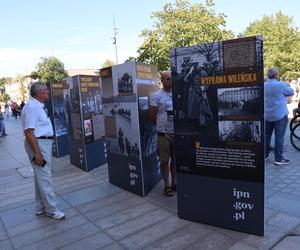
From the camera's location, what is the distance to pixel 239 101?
3.17m

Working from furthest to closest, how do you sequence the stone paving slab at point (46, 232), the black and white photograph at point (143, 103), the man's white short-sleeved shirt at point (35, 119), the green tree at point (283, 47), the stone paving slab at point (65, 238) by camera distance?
the green tree at point (283, 47) → the black and white photograph at point (143, 103) → the man's white short-sleeved shirt at point (35, 119) → the stone paving slab at point (46, 232) → the stone paving slab at point (65, 238)

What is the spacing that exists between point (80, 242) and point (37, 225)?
830 mm

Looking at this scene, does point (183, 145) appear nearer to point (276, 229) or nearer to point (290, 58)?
point (276, 229)

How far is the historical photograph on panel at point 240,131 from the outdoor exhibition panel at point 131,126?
1.56 m

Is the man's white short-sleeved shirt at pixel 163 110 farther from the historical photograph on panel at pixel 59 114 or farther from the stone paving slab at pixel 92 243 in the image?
the historical photograph on panel at pixel 59 114

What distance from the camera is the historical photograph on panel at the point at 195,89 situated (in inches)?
130

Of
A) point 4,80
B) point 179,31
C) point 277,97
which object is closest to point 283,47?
point 179,31

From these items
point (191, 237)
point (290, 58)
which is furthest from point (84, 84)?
Result: point (290, 58)

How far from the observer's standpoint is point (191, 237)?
3.46m

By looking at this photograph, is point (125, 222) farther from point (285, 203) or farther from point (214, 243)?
point (285, 203)

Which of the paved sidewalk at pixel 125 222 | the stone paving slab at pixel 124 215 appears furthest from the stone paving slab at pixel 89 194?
the stone paving slab at pixel 124 215

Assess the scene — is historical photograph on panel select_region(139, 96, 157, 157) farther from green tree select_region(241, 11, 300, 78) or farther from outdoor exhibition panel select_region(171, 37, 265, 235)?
green tree select_region(241, 11, 300, 78)

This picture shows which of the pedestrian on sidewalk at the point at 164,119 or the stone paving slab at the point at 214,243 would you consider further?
the pedestrian on sidewalk at the point at 164,119

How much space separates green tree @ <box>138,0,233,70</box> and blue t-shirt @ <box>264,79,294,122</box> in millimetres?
12328
